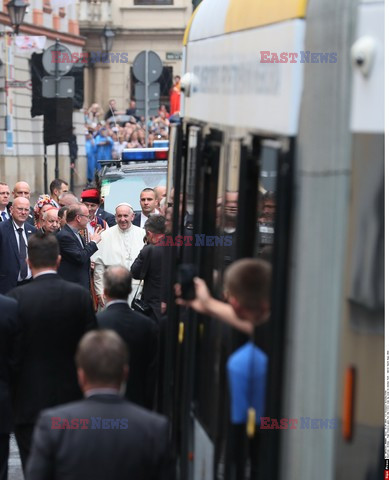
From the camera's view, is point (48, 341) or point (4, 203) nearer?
point (48, 341)

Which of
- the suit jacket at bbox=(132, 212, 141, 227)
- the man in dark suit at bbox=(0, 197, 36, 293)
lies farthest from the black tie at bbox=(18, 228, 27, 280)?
the suit jacket at bbox=(132, 212, 141, 227)

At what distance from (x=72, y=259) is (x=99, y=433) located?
7014 millimetres

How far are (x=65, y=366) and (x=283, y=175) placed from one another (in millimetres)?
2881

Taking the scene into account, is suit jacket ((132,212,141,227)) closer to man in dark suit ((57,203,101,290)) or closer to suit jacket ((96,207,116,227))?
suit jacket ((96,207,116,227))

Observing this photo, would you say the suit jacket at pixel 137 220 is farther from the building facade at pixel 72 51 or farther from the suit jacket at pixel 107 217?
the building facade at pixel 72 51

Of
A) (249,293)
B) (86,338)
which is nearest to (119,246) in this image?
(86,338)

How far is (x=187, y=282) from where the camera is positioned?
540cm

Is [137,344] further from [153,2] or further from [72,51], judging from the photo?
[153,2]

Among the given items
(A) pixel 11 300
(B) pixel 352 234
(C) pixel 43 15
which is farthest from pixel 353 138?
(C) pixel 43 15

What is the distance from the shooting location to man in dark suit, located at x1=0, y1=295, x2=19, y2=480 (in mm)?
6922

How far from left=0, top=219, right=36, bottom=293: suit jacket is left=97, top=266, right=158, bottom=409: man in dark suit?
4674 mm

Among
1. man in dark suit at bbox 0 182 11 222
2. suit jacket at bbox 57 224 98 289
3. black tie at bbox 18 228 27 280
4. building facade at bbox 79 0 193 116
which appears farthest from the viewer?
building facade at bbox 79 0 193 116

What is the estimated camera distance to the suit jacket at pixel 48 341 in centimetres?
698

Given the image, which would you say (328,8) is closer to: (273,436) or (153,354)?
(273,436)
